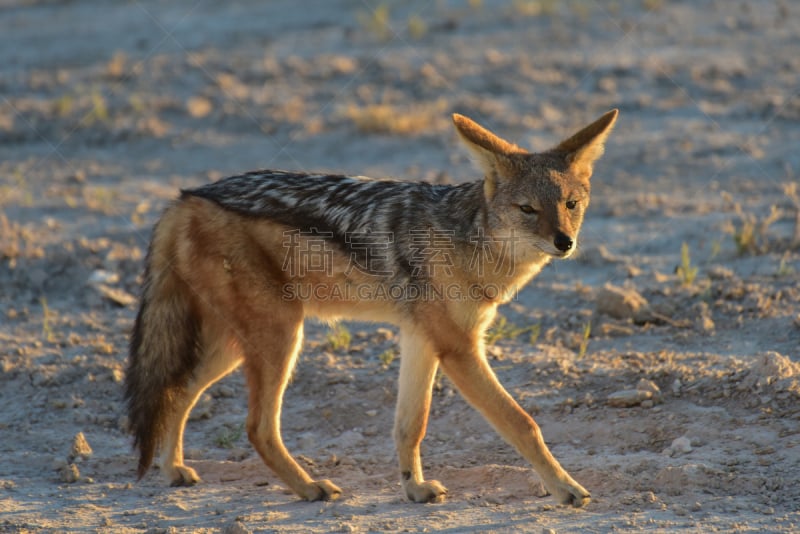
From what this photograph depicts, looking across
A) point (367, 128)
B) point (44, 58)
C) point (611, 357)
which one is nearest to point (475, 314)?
point (611, 357)

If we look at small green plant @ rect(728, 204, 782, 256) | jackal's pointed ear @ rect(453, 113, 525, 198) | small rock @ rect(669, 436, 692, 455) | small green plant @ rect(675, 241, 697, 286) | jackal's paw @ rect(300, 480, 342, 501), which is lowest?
jackal's paw @ rect(300, 480, 342, 501)

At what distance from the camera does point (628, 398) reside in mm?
5320

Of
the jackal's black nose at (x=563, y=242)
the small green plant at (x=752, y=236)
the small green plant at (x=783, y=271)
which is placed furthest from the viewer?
the small green plant at (x=752, y=236)

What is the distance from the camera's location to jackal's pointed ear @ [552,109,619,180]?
4.95 meters

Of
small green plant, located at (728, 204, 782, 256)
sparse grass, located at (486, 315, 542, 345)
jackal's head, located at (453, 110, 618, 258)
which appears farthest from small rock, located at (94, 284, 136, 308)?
small green plant, located at (728, 204, 782, 256)

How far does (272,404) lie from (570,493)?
139cm

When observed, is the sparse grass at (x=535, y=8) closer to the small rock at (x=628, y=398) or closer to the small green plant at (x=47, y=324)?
the small green plant at (x=47, y=324)

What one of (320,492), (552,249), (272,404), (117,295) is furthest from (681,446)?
(117,295)

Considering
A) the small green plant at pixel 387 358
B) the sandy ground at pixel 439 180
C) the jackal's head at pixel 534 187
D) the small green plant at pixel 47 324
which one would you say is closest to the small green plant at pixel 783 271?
the sandy ground at pixel 439 180

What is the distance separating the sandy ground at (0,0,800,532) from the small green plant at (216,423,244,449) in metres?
0.05

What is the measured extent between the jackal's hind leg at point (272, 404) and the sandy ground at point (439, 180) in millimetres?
96

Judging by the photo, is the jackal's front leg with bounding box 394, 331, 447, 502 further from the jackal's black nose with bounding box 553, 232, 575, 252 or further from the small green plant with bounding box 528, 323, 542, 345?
the small green plant with bounding box 528, 323, 542, 345

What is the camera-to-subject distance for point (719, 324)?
630 cm

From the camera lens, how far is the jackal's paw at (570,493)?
4.46 metres
